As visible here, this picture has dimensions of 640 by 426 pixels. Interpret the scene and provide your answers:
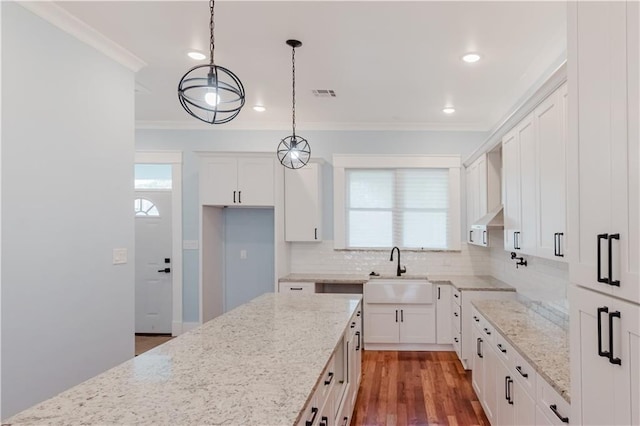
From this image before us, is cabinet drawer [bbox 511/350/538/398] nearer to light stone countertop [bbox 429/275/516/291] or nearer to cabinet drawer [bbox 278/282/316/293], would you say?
light stone countertop [bbox 429/275/516/291]

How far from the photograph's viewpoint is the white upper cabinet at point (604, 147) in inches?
44.0

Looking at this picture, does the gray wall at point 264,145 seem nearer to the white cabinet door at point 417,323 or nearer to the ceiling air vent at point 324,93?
the ceiling air vent at point 324,93

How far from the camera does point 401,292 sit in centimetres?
468

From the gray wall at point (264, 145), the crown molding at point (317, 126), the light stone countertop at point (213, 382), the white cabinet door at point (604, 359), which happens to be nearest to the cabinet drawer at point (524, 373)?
the white cabinet door at point (604, 359)

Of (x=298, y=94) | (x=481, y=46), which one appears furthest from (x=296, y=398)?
(x=298, y=94)

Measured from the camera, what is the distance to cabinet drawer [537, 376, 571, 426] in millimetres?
1611

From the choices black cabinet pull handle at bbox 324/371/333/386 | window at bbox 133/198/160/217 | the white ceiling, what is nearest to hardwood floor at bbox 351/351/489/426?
black cabinet pull handle at bbox 324/371/333/386

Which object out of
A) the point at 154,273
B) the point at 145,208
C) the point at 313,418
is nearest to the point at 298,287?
the point at 154,273

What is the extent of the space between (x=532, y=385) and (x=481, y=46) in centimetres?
236

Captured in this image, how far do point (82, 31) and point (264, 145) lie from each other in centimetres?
282

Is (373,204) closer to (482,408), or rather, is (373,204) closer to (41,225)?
(482,408)

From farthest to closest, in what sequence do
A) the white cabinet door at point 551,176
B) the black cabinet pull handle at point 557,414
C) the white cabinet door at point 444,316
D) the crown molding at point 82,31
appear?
the white cabinet door at point 444,316 → the crown molding at point 82,31 → the white cabinet door at point 551,176 → the black cabinet pull handle at point 557,414

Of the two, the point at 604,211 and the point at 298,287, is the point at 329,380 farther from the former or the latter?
the point at 298,287

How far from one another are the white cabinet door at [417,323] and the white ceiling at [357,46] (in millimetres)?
2374
